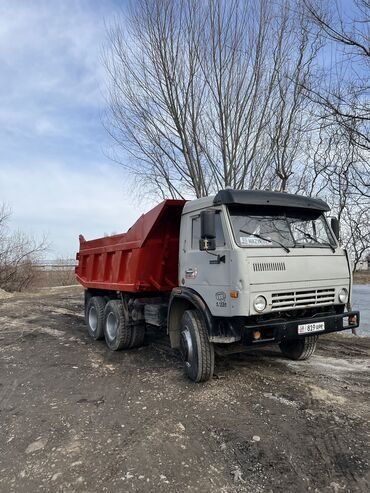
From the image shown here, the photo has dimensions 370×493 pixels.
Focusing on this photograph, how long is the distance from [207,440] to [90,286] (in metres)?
5.98

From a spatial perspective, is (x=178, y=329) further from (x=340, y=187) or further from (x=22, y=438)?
(x=340, y=187)

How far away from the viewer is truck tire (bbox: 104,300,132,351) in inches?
295

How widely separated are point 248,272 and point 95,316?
5094 millimetres

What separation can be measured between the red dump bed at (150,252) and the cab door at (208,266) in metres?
0.58

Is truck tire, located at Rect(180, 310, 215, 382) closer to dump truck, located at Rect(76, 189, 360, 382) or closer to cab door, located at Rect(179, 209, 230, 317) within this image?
dump truck, located at Rect(76, 189, 360, 382)

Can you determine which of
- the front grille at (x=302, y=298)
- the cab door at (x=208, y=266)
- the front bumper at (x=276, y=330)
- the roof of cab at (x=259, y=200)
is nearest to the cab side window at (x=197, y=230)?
the cab door at (x=208, y=266)

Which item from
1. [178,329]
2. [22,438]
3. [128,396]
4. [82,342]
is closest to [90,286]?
[82,342]

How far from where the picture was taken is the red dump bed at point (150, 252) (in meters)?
6.53

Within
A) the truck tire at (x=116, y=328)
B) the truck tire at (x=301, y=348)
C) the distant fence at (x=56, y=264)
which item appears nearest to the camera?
the truck tire at (x=301, y=348)

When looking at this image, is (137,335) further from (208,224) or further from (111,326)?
(208,224)

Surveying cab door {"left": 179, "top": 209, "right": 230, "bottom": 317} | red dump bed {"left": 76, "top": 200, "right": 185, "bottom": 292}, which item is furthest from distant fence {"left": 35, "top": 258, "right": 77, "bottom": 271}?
cab door {"left": 179, "top": 209, "right": 230, "bottom": 317}

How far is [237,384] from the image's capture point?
5.38m

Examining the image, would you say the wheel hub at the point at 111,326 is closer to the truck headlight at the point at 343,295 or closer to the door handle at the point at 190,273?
the door handle at the point at 190,273

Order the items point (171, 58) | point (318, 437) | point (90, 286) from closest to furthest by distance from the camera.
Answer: point (318, 437) < point (90, 286) < point (171, 58)
